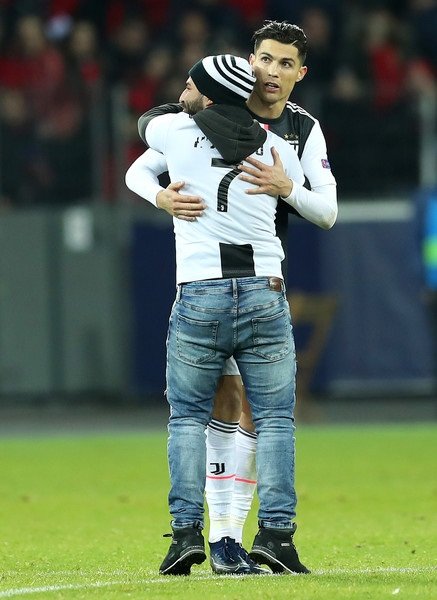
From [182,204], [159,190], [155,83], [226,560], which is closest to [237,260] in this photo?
[182,204]

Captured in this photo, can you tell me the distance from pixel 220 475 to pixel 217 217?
3.73ft

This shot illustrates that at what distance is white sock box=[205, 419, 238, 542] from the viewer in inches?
272

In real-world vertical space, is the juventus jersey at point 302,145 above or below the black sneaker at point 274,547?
above

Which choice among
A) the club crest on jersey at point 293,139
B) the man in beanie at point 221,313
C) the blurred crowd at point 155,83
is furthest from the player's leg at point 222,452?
the blurred crowd at point 155,83

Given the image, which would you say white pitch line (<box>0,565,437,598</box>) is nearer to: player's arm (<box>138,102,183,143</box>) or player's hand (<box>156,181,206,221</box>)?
player's hand (<box>156,181,206,221</box>)

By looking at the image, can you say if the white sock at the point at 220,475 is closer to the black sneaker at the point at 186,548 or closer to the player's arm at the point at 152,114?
the black sneaker at the point at 186,548

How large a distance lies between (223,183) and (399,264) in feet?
38.9

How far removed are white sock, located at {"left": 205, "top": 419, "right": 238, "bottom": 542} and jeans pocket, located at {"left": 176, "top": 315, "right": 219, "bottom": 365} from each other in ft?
1.36

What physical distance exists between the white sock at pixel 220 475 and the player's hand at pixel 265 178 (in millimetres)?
1025

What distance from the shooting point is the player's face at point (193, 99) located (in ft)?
22.0

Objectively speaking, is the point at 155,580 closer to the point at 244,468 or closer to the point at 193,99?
the point at 244,468

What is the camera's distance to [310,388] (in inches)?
725

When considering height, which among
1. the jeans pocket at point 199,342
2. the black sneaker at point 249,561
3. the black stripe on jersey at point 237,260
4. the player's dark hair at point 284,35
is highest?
the player's dark hair at point 284,35

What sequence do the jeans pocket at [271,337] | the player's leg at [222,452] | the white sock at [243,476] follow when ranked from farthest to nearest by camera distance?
the white sock at [243,476] → the player's leg at [222,452] → the jeans pocket at [271,337]
